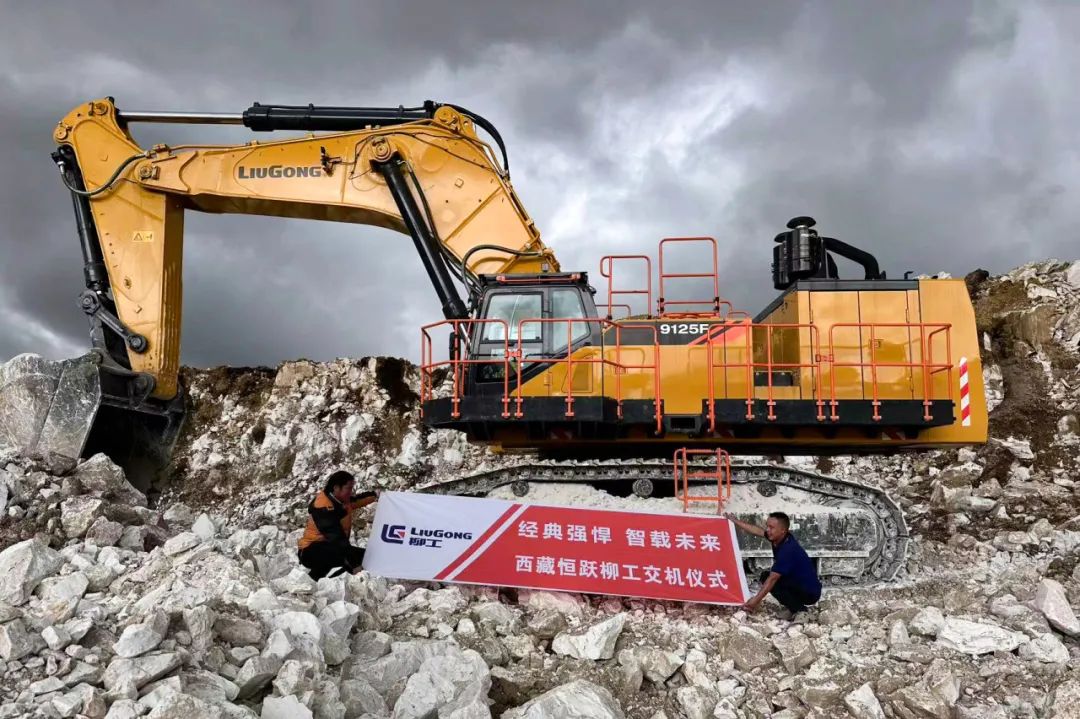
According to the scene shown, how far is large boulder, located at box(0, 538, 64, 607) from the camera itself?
4.75m

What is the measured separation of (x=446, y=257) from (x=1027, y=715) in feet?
21.5

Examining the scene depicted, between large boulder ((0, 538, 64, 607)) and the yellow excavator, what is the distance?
295cm

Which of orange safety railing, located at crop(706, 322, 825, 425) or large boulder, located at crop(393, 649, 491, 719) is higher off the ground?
orange safety railing, located at crop(706, 322, 825, 425)

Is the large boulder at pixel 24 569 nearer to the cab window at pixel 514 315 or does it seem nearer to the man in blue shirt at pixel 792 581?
the cab window at pixel 514 315

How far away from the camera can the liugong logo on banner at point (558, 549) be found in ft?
21.9

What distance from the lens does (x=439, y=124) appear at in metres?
8.92

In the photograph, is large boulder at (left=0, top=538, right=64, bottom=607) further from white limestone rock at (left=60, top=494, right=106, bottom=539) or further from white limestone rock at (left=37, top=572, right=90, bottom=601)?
white limestone rock at (left=60, top=494, right=106, bottom=539)

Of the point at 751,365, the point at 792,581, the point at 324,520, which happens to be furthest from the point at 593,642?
the point at 751,365

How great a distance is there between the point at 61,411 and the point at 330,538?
10.6ft

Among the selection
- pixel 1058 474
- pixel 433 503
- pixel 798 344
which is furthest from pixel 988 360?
pixel 433 503

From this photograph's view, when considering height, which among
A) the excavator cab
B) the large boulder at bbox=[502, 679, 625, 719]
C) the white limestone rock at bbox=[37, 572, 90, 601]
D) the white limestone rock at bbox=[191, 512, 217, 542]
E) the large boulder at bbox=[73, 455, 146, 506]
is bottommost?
the large boulder at bbox=[502, 679, 625, 719]

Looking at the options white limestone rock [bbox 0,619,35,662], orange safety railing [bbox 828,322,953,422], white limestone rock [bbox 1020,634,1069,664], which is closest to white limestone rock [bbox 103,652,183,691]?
white limestone rock [bbox 0,619,35,662]

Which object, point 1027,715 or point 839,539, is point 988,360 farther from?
point 1027,715

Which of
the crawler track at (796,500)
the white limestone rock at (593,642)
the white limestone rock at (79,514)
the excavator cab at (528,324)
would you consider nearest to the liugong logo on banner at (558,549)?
the crawler track at (796,500)
